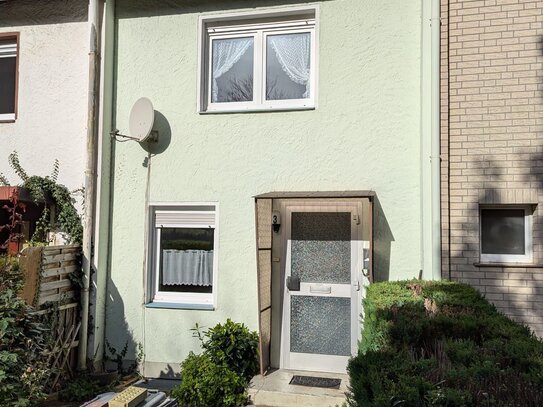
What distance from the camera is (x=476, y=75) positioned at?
233 inches

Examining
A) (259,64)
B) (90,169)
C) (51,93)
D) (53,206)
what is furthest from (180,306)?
(51,93)

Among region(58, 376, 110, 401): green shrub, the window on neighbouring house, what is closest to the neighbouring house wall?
the window on neighbouring house

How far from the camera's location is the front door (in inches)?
248

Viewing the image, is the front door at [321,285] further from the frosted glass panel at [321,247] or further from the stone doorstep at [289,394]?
the stone doorstep at [289,394]

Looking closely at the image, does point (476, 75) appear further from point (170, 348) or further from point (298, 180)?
point (170, 348)

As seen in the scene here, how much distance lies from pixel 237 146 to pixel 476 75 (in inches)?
127

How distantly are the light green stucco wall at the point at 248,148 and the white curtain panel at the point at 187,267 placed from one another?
0.28 meters

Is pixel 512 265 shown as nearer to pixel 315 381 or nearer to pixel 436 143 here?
pixel 436 143

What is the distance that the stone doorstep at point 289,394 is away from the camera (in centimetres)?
535

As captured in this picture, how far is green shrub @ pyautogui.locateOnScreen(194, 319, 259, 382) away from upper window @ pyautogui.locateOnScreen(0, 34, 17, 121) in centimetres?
489

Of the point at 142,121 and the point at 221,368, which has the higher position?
the point at 142,121

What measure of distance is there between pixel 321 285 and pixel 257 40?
3.58 meters

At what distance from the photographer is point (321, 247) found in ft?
21.2

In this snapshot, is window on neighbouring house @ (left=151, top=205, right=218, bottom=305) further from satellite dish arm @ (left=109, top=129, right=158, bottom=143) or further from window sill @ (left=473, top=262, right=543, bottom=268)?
window sill @ (left=473, top=262, right=543, bottom=268)
